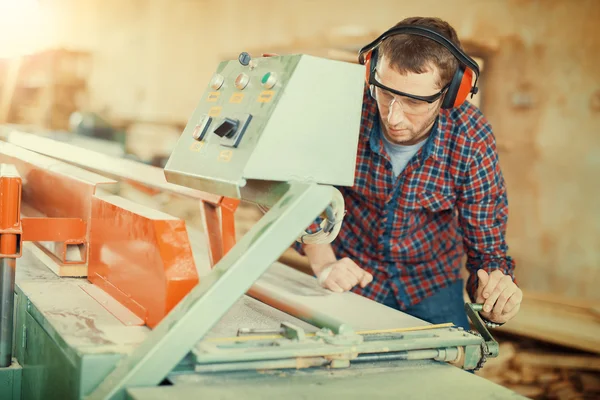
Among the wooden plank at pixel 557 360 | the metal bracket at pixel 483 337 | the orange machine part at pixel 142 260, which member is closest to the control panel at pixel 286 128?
the orange machine part at pixel 142 260

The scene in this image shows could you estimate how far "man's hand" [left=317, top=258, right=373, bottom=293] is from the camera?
5.88ft

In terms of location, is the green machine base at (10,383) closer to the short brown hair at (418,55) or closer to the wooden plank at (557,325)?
the short brown hair at (418,55)

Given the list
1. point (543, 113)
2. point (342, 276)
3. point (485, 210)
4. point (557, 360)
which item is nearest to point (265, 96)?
point (342, 276)

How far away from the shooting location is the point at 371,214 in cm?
213

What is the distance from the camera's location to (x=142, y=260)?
1.40 meters

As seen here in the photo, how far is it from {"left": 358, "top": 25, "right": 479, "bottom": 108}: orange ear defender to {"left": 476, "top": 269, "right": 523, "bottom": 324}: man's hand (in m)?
0.47

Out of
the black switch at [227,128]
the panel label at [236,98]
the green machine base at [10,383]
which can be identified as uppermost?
the panel label at [236,98]

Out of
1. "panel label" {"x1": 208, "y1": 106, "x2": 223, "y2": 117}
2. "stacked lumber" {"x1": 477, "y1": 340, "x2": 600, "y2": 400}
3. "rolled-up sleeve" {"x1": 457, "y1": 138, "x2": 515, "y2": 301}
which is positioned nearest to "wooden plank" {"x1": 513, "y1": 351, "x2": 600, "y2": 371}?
"stacked lumber" {"x1": 477, "y1": 340, "x2": 600, "y2": 400}

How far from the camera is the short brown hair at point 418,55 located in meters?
1.71

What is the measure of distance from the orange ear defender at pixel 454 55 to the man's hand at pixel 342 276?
0.50 meters

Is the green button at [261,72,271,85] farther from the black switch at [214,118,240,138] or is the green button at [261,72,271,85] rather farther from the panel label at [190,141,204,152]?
the panel label at [190,141,204,152]

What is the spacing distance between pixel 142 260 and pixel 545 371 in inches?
95.6

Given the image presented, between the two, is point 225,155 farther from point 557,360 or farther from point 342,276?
point 557,360

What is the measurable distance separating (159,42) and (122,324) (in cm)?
511
